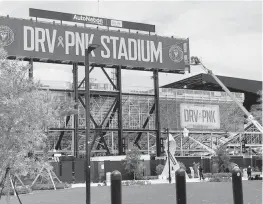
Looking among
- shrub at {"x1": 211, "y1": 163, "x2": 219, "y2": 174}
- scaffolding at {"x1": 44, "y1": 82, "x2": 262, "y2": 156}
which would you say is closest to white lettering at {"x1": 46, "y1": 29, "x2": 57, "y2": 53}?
scaffolding at {"x1": 44, "y1": 82, "x2": 262, "y2": 156}

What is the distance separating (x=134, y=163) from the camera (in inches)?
1962

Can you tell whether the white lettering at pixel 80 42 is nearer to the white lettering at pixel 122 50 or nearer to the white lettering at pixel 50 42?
the white lettering at pixel 50 42

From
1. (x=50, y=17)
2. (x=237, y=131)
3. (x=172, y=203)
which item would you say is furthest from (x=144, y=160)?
(x=172, y=203)

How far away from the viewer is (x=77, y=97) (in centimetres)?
5919

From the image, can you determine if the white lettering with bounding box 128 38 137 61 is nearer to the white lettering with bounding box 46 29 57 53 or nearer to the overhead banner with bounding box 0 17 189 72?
the overhead banner with bounding box 0 17 189 72

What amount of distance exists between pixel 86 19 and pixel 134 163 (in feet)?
70.5

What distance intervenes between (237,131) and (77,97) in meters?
28.6

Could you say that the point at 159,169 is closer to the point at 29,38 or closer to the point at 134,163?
the point at 134,163

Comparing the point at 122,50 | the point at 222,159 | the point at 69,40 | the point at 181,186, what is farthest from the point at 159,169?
the point at 181,186

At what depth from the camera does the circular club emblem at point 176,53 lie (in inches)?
2621

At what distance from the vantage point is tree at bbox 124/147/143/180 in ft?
163

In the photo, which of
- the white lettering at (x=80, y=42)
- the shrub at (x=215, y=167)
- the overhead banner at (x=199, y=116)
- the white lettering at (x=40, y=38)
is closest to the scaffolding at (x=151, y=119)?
the overhead banner at (x=199, y=116)

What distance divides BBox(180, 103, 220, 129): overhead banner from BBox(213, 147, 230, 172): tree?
17.7m

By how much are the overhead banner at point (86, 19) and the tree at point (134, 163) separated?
20.1 m
